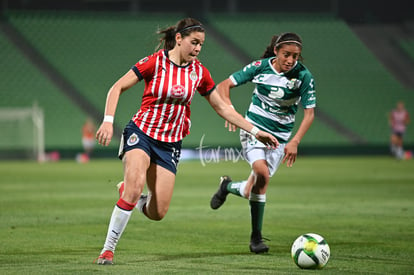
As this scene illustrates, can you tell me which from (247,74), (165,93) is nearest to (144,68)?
(165,93)

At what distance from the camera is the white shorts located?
8742 mm

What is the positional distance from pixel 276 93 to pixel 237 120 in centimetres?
123

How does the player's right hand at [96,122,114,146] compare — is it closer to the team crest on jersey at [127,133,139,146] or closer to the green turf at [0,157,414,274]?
the team crest on jersey at [127,133,139,146]

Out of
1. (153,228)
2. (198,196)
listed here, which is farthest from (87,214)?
(198,196)

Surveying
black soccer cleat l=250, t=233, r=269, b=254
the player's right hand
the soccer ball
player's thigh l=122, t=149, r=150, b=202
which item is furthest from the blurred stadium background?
the player's right hand

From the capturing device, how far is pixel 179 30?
7352 mm

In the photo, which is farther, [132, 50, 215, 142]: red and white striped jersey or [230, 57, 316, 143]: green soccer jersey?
[230, 57, 316, 143]: green soccer jersey

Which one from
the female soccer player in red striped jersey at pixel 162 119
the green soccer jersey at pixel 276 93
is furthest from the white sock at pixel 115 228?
the green soccer jersey at pixel 276 93

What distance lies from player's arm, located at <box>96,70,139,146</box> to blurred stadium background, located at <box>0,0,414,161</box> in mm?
26166

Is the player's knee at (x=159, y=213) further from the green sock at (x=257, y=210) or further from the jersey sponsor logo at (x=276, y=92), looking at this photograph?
the jersey sponsor logo at (x=276, y=92)

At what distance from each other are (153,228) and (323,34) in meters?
27.5

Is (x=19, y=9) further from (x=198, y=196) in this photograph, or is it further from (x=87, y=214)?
(x=87, y=214)

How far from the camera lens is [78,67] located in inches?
1377

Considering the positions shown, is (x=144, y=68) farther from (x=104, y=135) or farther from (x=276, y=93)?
(x=276, y=93)
